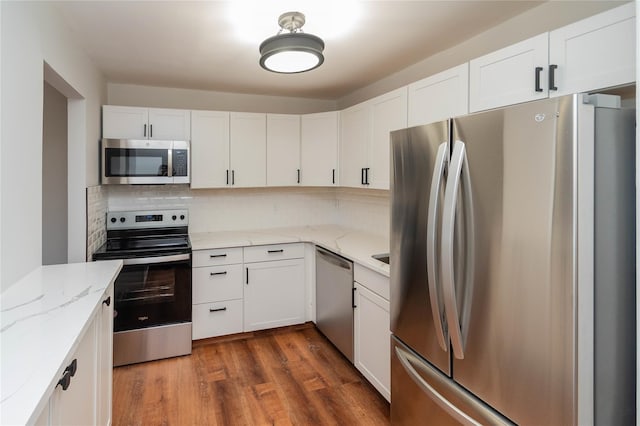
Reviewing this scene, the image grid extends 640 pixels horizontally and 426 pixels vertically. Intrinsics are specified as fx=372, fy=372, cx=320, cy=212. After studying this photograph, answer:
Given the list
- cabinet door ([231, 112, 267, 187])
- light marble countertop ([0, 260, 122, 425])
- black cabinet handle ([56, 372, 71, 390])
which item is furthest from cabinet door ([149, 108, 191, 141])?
black cabinet handle ([56, 372, 71, 390])

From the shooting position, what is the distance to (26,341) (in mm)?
1090

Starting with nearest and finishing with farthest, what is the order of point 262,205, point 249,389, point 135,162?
point 249,389
point 135,162
point 262,205

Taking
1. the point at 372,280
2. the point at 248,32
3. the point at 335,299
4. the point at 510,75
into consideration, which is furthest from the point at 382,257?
the point at 248,32

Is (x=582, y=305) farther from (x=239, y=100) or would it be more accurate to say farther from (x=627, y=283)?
(x=239, y=100)

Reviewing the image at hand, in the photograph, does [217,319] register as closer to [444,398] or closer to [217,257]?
[217,257]

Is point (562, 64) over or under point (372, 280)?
over

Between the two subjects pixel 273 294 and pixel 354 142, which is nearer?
pixel 354 142

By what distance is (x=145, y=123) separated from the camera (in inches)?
129

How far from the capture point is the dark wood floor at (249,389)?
2.22 metres

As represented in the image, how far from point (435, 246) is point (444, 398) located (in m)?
0.64

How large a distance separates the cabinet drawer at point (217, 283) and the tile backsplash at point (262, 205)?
0.76m

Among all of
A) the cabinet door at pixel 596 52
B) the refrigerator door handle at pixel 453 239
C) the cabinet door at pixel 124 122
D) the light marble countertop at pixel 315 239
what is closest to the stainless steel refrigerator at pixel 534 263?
the refrigerator door handle at pixel 453 239

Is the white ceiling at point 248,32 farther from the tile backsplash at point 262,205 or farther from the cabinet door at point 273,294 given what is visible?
the cabinet door at point 273,294

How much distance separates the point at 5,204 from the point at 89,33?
4.76 feet
